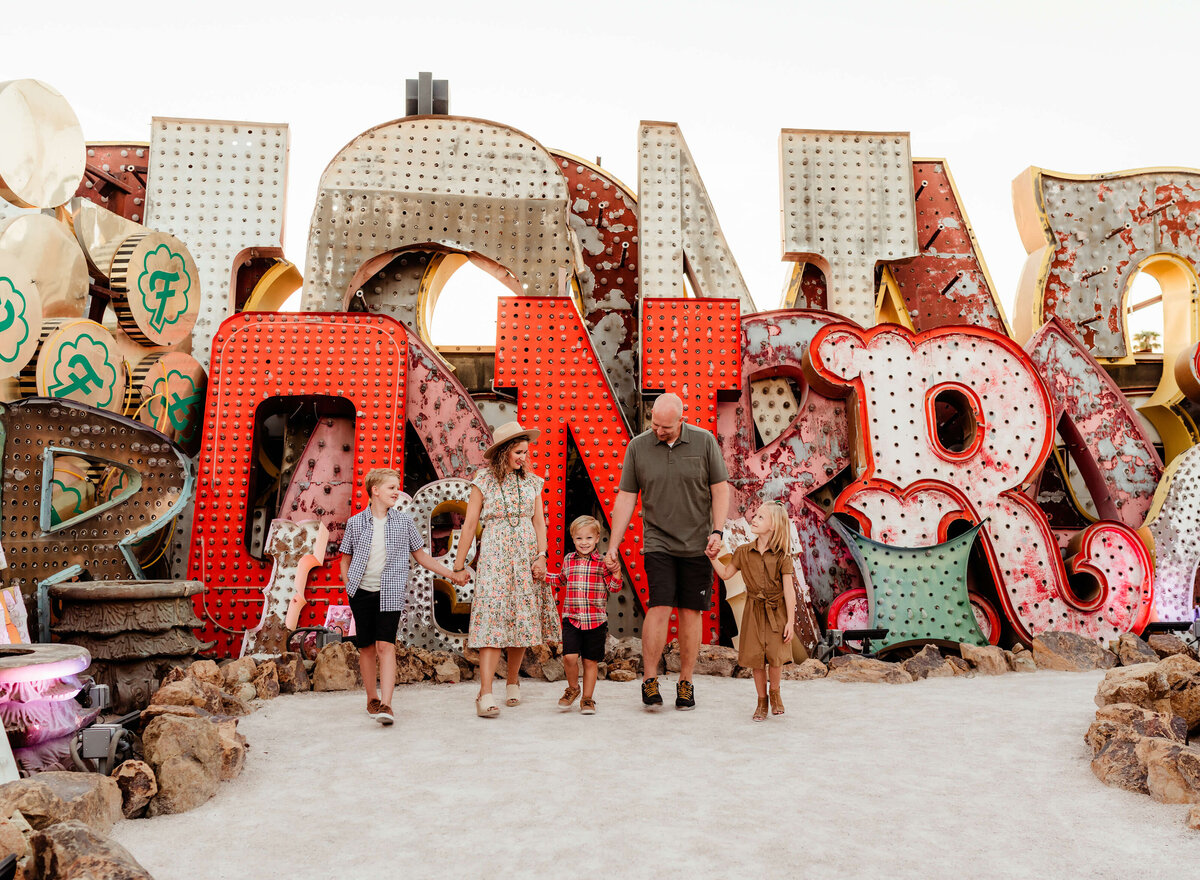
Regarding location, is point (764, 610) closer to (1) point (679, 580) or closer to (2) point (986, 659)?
(1) point (679, 580)

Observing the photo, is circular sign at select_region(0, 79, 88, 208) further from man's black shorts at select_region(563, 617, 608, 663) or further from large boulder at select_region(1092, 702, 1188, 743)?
large boulder at select_region(1092, 702, 1188, 743)

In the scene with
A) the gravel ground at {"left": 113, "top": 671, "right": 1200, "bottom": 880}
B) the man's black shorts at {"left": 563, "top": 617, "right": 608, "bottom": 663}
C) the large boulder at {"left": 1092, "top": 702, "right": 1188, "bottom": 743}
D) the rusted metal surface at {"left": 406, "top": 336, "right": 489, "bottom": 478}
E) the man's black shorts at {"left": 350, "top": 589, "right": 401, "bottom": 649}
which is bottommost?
the gravel ground at {"left": 113, "top": 671, "right": 1200, "bottom": 880}

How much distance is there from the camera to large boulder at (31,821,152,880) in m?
2.15

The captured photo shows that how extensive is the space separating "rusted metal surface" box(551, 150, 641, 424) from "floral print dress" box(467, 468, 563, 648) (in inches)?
139

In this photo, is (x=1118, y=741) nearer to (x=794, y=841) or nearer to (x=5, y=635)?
(x=794, y=841)

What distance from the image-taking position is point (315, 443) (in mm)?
7363

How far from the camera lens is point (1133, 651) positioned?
255 inches


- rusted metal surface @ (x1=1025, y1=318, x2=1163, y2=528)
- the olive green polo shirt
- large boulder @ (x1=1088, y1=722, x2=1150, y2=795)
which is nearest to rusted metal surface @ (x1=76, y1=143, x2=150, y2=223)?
the olive green polo shirt

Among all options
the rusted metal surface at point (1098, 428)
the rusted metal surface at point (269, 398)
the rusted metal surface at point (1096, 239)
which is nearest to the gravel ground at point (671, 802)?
the rusted metal surface at point (269, 398)

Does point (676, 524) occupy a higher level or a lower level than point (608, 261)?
lower

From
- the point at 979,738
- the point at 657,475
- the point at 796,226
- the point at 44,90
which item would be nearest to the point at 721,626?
the point at 657,475

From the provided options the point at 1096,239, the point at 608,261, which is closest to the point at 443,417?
the point at 608,261

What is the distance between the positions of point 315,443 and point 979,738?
5414 millimetres

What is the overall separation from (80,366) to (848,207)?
22.1 ft
